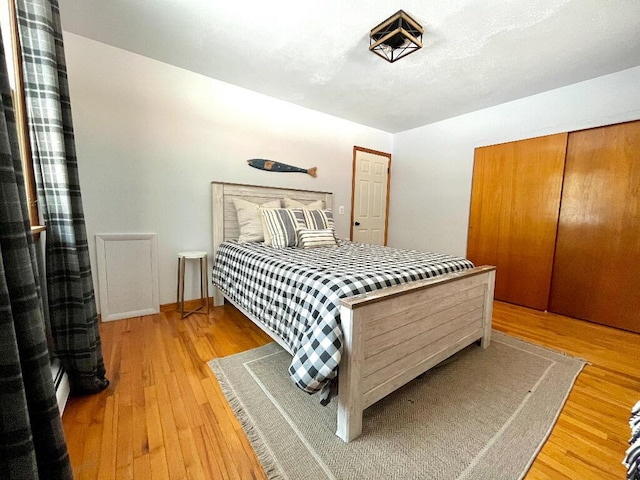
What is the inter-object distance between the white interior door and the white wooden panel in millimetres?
2652

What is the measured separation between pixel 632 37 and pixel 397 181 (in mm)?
2664

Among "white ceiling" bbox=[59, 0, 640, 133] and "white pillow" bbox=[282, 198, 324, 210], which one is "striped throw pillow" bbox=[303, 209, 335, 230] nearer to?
"white pillow" bbox=[282, 198, 324, 210]

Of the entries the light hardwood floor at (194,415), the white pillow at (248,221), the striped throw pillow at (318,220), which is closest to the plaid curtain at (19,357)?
the light hardwood floor at (194,415)

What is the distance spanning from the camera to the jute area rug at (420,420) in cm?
108

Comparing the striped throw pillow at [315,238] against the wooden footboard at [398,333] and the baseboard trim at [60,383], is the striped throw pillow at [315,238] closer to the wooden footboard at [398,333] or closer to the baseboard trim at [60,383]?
the wooden footboard at [398,333]

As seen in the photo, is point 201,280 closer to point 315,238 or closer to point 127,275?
point 127,275

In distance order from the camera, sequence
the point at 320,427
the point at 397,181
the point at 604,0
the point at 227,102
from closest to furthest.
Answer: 1. the point at 320,427
2. the point at 604,0
3. the point at 227,102
4. the point at 397,181

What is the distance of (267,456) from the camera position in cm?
111

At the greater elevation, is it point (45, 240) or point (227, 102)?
point (227, 102)

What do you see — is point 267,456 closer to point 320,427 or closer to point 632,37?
point 320,427

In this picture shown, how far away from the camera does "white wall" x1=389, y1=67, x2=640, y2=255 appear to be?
95.7 inches

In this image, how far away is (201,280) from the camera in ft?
8.53

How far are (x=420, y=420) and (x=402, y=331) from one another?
17.2 inches

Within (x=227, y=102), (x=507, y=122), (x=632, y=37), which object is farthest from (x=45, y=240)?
(x=507, y=122)
